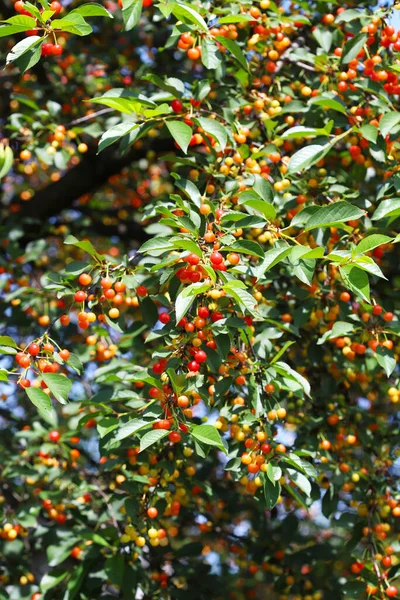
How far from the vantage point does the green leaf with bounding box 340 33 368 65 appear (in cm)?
246

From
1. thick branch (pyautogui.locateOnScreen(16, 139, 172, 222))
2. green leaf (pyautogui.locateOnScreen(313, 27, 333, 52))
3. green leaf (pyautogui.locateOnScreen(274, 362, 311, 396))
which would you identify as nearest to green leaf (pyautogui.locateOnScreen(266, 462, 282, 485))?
green leaf (pyautogui.locateOnScreen(274, 362, 311, 396))

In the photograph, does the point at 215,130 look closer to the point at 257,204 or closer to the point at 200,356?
the point at 257,204

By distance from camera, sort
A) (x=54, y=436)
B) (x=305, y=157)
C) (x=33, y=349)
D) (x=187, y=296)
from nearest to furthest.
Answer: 1. (x=187, y=296)
2. (x=33, y=349)
3. (x=305, y=157)
4. (x=54, y=436)

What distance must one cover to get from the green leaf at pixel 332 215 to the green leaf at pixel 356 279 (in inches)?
5.1

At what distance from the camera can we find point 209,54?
2.21 m

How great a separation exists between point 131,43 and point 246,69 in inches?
73.2

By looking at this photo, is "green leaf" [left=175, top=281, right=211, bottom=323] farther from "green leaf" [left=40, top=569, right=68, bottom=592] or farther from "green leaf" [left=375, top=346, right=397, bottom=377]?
"green leaf" [left=40, top=569, right=68, bottom=592]

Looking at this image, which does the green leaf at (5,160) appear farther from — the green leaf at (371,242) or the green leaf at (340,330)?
the green leaf at (371,242)

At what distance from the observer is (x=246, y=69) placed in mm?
2406

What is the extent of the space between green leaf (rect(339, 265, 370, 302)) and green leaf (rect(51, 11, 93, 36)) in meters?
0.94

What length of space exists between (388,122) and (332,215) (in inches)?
22.9

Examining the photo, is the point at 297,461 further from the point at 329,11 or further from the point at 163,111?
the point at 329,11

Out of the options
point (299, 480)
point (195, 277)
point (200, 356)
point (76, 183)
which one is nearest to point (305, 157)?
point (195, 277)

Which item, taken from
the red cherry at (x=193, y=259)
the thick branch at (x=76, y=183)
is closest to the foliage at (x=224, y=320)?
the red cherry at (x=193, y=259)
